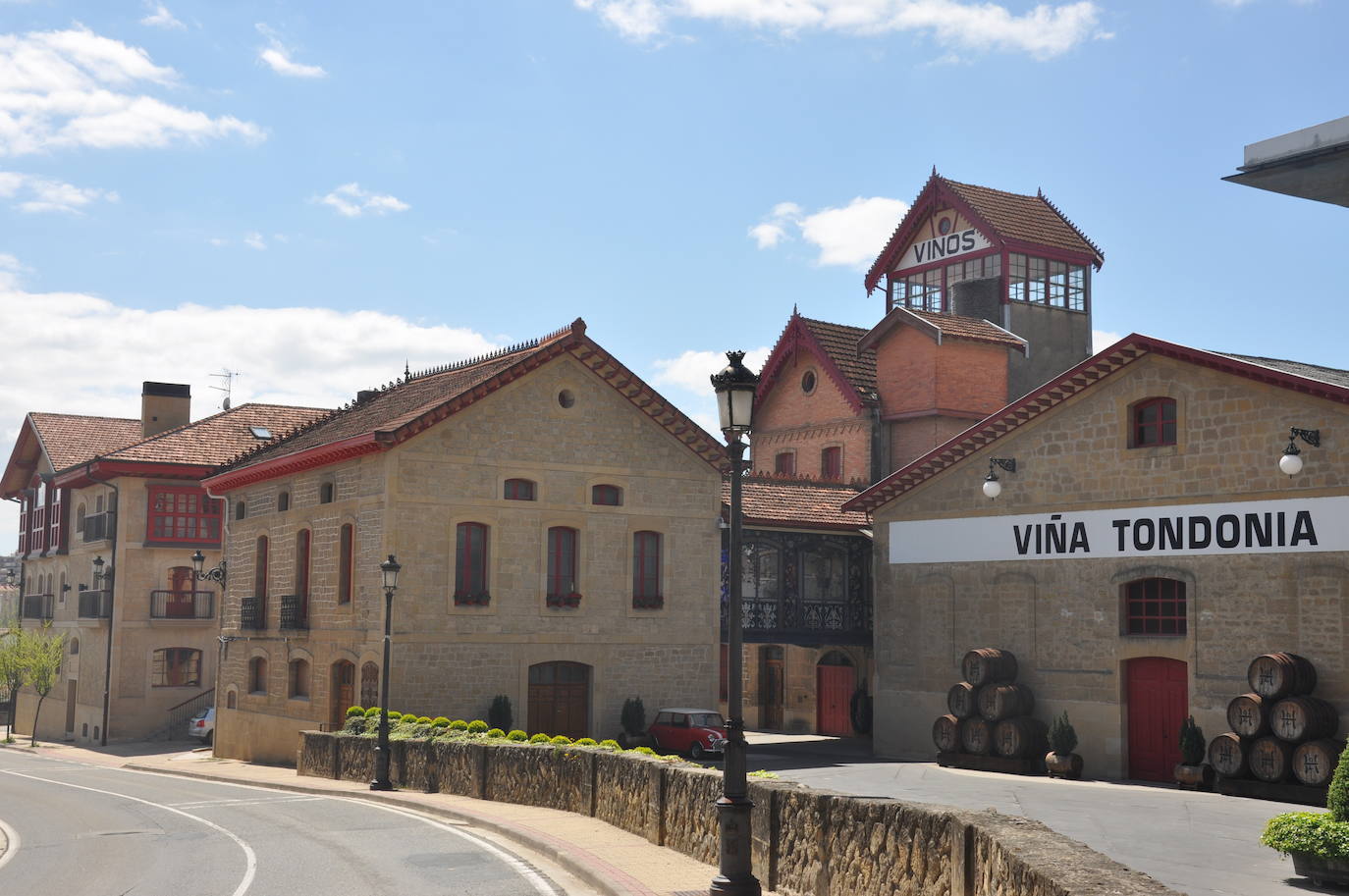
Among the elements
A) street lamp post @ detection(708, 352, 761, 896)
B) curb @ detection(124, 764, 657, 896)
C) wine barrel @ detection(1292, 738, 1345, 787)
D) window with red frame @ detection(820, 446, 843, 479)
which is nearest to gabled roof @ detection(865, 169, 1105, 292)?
window with red frame @ detection(820, 446, 843, 479)

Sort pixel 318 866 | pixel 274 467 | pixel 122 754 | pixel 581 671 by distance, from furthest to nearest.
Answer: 1. pixel 122 754
2. pixel 274 467
3. pixel 581 671
4. pixel 318 866

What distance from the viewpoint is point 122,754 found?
43219 millimetres

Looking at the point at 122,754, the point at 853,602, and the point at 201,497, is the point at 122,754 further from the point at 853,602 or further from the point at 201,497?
the point at 853,602

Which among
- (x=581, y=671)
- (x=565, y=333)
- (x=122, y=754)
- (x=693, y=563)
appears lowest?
(x=122, y=754)

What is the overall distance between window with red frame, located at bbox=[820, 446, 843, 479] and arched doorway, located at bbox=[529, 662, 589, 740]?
50.3 feet

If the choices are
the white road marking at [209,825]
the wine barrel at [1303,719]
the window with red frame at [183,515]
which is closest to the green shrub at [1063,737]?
the wine barrel at [1303,719]

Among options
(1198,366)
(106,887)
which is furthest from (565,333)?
(106,887)

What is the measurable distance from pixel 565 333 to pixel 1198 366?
14721mm

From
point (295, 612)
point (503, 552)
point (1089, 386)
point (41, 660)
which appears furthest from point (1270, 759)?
point (41, 660)

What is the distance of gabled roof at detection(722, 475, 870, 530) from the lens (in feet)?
122

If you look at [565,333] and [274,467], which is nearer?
[565,333]

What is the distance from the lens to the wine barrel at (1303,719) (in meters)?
24.2

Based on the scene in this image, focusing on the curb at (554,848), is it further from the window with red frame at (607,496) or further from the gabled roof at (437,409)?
the window with red frame at (607,496)

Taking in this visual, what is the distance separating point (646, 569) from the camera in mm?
34969
